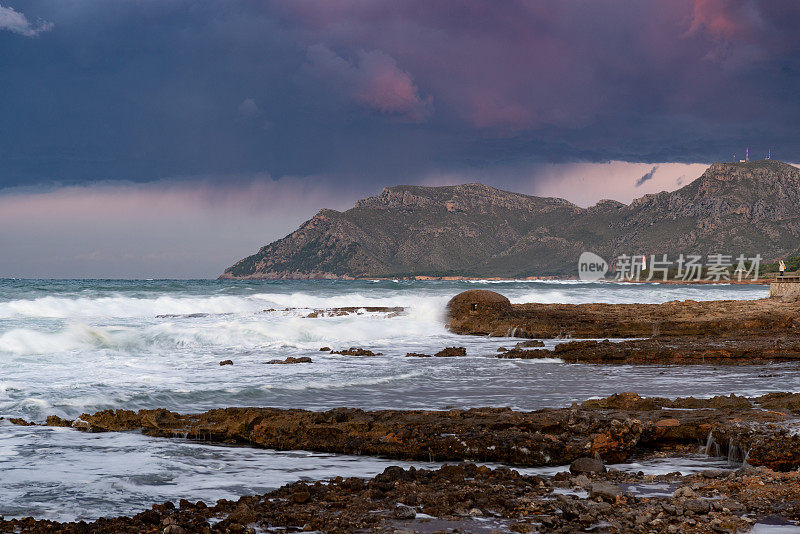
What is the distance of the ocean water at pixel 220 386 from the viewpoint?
6.38 metres

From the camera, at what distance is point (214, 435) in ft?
27.2

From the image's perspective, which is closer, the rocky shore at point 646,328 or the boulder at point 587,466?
the boulder at point 587,466

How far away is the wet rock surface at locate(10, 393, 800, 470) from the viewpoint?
6902 mm

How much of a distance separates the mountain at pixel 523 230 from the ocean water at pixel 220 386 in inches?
4998

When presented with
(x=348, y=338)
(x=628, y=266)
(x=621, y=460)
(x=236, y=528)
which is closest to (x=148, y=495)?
(x=236, y=528)

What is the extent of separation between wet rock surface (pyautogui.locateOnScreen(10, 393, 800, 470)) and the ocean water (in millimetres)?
332

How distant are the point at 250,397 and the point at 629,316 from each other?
1883 centimetres

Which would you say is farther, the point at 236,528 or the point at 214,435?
the point at 214,435

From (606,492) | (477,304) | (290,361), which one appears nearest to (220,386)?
(290,361)

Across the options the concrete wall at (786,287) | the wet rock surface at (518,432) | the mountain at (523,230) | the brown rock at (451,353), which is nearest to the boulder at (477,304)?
the brown rock at (451,353)

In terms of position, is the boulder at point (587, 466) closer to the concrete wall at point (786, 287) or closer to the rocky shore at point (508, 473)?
the rocky shore at point (508, 473)

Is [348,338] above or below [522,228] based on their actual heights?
below

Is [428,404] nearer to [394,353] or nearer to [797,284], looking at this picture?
[394,353]

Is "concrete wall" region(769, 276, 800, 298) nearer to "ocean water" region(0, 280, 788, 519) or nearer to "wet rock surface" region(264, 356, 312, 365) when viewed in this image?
"ocean water" region(0, 280, 788, 519)
